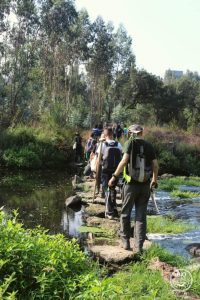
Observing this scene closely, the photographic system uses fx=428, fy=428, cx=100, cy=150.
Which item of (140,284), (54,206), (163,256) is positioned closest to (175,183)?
(54,206)

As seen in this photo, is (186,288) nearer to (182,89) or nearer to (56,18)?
(56,18)

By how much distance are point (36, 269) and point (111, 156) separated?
186 inches

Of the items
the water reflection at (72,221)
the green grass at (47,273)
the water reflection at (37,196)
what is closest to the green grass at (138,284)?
the green grass at (47,273)

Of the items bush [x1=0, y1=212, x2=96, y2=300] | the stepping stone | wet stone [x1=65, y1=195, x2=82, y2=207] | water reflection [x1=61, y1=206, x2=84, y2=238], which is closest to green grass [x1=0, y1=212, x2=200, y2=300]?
bush [x1=0, y1=212, x2=96, y2=300]

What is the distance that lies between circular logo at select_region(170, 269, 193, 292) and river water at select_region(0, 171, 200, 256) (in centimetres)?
198

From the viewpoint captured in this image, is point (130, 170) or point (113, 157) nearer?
point (130, 170)

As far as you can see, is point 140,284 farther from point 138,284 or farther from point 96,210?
point 96,210

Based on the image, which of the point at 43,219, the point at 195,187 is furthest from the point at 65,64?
the point at 43,219

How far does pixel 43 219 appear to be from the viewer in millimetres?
9328

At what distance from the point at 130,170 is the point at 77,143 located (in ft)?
40.4

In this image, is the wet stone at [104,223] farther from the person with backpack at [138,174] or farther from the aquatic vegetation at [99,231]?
the person with backpack at [138,174]

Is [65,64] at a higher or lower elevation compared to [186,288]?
higher

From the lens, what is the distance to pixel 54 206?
10984 mm

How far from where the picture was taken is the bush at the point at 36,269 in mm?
3807
